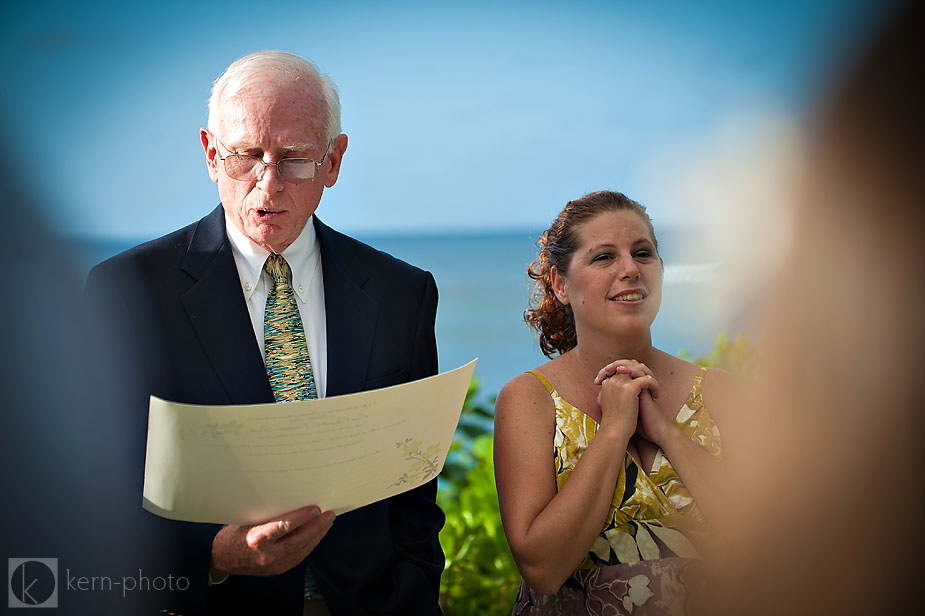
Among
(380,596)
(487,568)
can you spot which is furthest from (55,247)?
(487,568)

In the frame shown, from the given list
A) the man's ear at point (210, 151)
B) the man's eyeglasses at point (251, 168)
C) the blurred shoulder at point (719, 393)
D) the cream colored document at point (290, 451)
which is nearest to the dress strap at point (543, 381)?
the blurred shoulder at point (719, 393)

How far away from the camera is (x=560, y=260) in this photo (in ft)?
8.29

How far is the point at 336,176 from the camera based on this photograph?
2266 millimetres

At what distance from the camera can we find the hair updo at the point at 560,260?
8.14ft

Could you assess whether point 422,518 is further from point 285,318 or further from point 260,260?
point 260,260

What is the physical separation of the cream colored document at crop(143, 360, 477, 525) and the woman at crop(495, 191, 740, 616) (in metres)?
0.47

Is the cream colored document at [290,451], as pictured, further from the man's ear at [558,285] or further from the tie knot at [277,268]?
the man's ear at [558,285]

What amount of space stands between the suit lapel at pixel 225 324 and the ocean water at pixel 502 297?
2.88 feet

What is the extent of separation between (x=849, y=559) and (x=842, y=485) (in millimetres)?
37

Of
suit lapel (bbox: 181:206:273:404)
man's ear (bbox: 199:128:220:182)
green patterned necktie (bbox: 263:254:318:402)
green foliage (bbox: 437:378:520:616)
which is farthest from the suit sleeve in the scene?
green foliage (bbox: 437:378:520:616)

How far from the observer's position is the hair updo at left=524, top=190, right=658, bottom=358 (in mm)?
2482

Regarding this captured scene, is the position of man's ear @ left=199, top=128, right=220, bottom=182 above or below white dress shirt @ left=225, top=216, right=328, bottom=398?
above

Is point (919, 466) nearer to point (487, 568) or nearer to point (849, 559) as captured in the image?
point (849, 559)

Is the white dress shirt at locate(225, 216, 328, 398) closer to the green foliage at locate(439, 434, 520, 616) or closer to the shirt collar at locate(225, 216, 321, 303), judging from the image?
the shirt collar at locate(225, 216, 321, 303)
